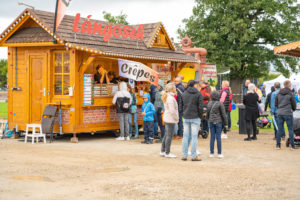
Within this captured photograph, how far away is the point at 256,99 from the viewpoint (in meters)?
14.8

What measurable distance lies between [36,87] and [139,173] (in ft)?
23.5

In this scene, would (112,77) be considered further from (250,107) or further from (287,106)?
(287,106)

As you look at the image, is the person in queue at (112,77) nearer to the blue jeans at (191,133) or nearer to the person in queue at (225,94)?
the person in queue at (225,94)

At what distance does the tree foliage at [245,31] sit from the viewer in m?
38.8

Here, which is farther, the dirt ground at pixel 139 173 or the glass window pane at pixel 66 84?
the glass window pane at pixel 66 84

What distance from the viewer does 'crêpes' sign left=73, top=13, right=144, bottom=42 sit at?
14.7 metres

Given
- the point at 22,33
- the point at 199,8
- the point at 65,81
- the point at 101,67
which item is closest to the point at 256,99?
the point at 101,67

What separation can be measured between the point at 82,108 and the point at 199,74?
9.76 metres

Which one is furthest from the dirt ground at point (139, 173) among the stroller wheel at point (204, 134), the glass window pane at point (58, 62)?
the glass window pane at point (58, 62)

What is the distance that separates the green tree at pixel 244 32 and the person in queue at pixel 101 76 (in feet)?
80.7

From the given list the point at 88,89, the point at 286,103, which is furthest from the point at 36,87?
the point at 286,103

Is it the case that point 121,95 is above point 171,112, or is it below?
above

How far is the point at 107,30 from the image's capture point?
51.4 feet

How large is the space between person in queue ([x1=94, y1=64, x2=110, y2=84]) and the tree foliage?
2461 cm
